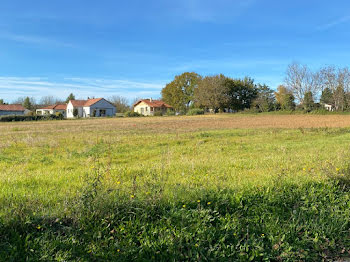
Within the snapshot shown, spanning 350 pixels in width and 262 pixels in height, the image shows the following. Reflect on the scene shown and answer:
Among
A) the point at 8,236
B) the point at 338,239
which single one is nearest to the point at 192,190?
the point at 338,239

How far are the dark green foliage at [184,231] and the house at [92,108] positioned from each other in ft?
248

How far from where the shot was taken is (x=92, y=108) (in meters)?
77.3

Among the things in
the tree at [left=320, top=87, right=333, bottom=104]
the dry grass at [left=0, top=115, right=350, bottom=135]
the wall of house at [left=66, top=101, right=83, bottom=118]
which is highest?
the tree at [left=320, top=87, right=333, bottom=104]

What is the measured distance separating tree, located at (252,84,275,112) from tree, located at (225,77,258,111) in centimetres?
206

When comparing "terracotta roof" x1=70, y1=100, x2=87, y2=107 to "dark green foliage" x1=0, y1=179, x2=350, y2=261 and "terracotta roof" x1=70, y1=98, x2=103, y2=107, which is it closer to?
"terracotta roof" x1=70, y1=98, x2=103, y2=107

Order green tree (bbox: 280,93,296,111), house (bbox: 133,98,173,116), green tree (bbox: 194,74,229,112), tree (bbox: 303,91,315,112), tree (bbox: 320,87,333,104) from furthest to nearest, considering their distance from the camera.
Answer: house (bbox: 133,98,173,116) → green tree (bbox: 194,74,229,112) → green tree (bbox: 280,93,296,111) → tree (bbox: 320,87,333,104) → tree (bbox: 303,91,315,112)

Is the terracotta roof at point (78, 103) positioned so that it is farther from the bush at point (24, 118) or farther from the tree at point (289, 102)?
the tree at point (289, 102)

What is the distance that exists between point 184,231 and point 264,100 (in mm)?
76337

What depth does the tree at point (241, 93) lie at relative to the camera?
76.3 m

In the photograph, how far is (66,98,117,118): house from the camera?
7709 cm

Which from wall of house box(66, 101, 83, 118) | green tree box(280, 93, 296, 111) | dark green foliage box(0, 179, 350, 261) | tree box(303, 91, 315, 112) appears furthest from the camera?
wall of house box(66, 101, 83, 118)

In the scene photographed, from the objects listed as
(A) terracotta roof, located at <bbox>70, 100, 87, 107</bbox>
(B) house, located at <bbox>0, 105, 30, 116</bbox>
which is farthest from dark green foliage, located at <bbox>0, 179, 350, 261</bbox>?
(B) house, located at <bbox>0, 105, 30, 116</bbox>

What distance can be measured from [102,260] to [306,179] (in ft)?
13.8

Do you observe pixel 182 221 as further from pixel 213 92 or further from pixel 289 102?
pixel 289 102
